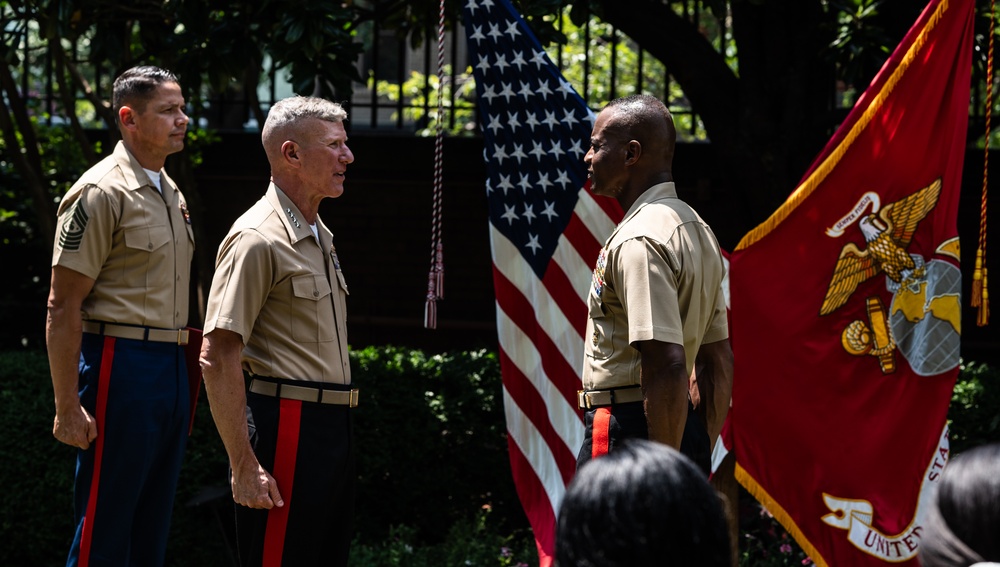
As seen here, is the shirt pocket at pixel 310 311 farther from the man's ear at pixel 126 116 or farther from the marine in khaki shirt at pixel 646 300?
the man's ear at pixel 126 116

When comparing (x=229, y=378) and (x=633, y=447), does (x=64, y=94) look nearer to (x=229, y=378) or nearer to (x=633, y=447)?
(x=229, y=378)

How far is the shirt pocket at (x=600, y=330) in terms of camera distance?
3.51 m

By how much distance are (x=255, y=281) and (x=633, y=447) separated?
1890mm

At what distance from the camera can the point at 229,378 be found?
3346 mm

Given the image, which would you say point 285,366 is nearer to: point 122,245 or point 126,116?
point 122,245

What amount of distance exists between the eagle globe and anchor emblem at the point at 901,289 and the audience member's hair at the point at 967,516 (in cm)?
285

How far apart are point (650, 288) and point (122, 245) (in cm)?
207

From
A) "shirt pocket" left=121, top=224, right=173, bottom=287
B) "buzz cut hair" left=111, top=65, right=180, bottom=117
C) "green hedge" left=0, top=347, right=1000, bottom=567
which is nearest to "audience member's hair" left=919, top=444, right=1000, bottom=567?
"shirt pocket" left=121, top=224, right=173, bottom=287

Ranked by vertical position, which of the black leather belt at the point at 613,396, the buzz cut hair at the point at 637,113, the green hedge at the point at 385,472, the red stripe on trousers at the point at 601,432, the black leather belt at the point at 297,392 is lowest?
the green hedge at the point at 385,472

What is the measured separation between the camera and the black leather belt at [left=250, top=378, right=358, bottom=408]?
137 inches

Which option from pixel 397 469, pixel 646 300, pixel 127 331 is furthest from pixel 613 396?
pixel 397 469

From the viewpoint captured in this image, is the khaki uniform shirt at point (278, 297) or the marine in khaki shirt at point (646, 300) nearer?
the marine in khaki shirt at point (646, 300)

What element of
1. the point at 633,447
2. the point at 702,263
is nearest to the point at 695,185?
the point at 702,263

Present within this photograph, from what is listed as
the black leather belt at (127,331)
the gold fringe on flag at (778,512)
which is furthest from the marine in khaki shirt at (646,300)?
the black leather belt at (127,331)
